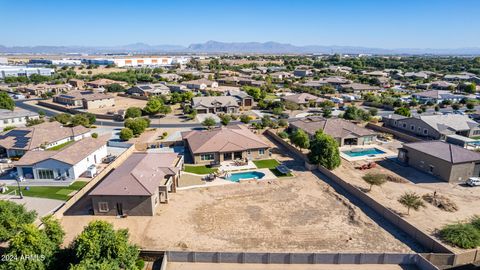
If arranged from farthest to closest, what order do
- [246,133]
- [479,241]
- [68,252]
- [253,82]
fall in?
[253,82]
[246,133]
[479,241]
[68,252]

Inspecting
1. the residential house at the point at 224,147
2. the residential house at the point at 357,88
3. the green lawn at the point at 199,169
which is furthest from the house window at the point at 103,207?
the residential house at the point at 357,88

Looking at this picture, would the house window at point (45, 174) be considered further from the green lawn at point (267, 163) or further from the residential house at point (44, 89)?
the residential house at point (44, 89)

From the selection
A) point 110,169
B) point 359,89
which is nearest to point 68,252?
point 110,169

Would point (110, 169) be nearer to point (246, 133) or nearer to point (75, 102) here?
point (246, 133)

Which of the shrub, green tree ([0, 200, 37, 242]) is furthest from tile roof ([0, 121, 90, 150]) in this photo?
the shrub

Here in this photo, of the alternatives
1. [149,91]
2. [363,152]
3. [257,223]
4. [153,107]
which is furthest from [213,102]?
[257,223]

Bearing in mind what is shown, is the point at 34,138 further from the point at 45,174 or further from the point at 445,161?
the point at 445,161
